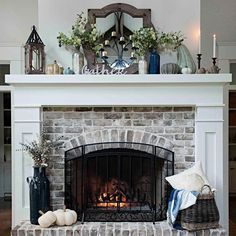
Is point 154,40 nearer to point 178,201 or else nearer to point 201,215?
point 178,201

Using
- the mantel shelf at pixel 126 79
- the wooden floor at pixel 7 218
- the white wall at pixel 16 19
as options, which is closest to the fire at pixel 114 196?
the mantel shelf at pixel 126 79

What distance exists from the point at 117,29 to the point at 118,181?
1.52 m

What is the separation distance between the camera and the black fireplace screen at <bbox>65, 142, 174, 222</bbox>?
394 cm

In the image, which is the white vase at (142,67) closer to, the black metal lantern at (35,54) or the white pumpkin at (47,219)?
the black metal lantern at (35,54)

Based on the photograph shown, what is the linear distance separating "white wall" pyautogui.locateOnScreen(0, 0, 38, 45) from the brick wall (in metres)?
1.54

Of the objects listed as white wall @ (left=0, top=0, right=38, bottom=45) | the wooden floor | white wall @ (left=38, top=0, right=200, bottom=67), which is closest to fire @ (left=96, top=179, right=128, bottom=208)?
white wall @ (left=38, top=0, right=200, bottom=67)

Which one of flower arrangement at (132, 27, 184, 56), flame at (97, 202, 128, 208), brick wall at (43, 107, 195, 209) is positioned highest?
flower arrangement at (132, 27, 184, 56)

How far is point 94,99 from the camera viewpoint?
12.8 feet

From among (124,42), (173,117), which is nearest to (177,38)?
(124,42)

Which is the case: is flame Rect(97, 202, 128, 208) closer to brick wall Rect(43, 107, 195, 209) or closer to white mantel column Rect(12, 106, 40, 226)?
brick wall Rect(43, 107, 195, 209)

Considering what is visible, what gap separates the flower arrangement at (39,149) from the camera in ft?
12.4


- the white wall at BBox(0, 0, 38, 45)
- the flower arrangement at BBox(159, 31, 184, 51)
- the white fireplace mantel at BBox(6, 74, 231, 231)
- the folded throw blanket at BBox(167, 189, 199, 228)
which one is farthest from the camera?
the white wall at BBox(0, 0, 38, 45)

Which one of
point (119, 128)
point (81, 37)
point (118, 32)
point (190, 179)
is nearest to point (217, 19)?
point (118, 32)

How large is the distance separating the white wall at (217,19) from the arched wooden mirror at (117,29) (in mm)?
1226
